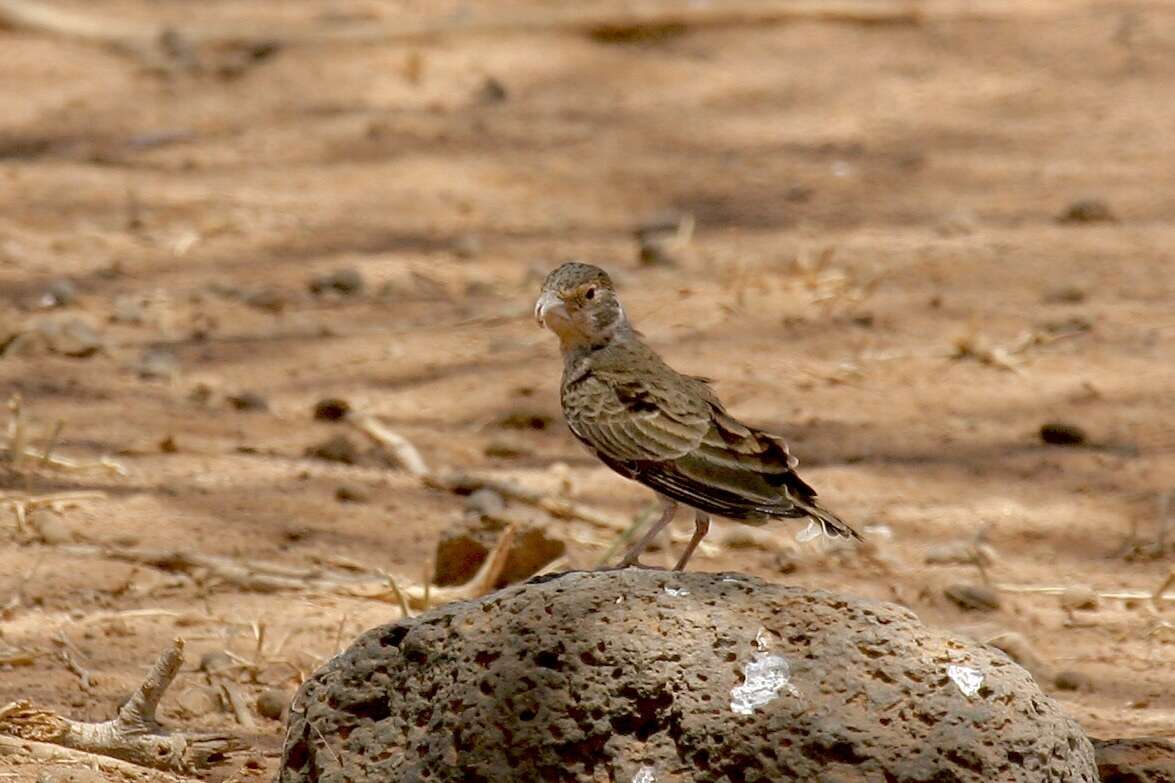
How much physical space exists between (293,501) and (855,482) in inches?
71.9

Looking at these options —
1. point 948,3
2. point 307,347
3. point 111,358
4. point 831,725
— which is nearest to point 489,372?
point 307,347

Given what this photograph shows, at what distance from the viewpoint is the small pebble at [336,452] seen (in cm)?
641

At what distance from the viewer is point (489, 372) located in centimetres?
729

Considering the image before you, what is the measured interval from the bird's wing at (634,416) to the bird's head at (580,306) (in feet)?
0.53

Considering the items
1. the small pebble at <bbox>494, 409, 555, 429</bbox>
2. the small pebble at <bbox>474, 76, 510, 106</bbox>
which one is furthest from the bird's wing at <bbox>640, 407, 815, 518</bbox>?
the small pebble at <bbox>474, 76, 510, 106</bbox>

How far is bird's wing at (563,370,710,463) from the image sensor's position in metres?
4.54

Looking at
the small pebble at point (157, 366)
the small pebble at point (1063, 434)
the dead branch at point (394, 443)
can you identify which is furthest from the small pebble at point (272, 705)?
the small pebble at point (1063, 434)

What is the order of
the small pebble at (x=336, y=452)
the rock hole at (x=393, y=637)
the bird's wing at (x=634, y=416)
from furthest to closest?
the small pebble at (x=336, y=452) → the bird's wing at (x=634, y=416) → the rock hole at (x=393, y=637)

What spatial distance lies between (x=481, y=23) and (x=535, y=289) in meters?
2.92

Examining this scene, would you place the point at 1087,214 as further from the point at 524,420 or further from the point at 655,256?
the point at 524,420

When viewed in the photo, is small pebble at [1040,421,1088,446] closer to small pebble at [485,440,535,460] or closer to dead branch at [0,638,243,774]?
small pebble at [485,440,535,460]

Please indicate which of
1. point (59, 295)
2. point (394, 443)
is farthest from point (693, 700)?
point (59, 295)

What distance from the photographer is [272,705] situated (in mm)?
4641

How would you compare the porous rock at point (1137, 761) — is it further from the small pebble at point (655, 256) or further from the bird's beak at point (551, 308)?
the small pebble at point (655, 256)
